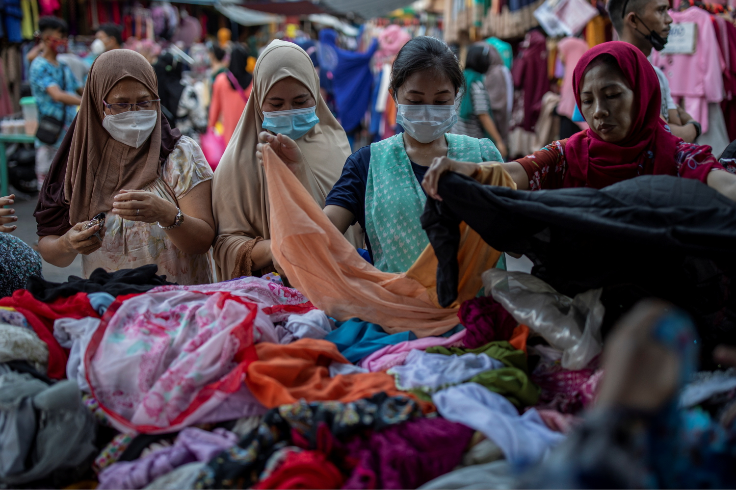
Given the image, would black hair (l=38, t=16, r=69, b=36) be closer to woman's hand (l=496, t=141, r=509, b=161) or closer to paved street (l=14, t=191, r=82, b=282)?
paved street (l=14, t=191, r=82, b=282)

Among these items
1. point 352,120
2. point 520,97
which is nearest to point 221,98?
point 352,120

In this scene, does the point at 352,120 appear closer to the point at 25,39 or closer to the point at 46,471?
the point at 25,39

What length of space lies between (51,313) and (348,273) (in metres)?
0.85

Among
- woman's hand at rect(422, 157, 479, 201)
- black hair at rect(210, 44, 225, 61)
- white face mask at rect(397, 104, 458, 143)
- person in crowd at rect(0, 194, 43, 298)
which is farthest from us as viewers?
black hair at rect(210, 44, 225, 61)

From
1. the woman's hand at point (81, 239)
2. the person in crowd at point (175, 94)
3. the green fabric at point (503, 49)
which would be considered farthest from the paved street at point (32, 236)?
the green fabric at point (503, 49)

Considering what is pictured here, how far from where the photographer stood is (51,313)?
1.63 m

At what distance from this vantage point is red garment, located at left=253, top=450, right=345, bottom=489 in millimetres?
1129

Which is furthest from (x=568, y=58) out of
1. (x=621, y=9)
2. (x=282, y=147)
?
(x=282, y=147)

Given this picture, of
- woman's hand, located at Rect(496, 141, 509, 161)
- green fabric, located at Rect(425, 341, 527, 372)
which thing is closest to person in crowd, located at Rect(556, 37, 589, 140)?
woman's hand, located at Rect(496, 141, 509, 161)

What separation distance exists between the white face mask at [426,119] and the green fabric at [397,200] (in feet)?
0.29

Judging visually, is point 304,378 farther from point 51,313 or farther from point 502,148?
point 502,148

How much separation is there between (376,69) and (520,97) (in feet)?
7.12

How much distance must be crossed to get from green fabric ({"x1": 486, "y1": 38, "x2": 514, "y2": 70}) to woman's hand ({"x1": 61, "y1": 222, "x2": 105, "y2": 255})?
22.7 ft

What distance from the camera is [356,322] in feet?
5.84
